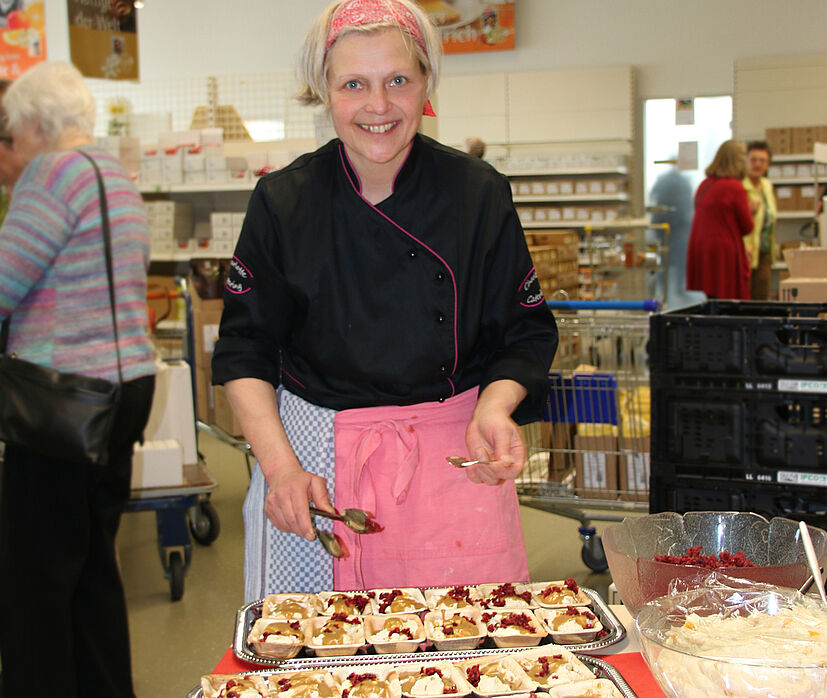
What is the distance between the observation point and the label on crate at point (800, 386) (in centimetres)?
234

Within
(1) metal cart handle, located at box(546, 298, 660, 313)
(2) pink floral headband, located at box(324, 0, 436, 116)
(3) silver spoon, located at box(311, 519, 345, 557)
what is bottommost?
(3) silver spoon, located at box(311, 519, 345, 557)

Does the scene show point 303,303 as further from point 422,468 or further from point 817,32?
point 817,32

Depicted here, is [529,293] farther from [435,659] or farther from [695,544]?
[435,659]

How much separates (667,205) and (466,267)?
1022cm

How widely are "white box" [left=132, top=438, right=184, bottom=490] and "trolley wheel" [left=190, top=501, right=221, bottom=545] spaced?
2.37 ft

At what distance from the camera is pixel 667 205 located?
11180 millimetres

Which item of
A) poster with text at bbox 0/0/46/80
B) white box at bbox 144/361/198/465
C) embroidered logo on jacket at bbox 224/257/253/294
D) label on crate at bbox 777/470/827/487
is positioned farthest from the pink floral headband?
poster with text at bbox 0/0/46/80

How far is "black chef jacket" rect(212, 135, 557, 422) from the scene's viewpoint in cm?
156

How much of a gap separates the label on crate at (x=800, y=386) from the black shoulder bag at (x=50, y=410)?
5.73 feet

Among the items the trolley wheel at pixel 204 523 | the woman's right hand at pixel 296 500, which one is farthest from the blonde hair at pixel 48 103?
the trolley wheel at pixel 204 523

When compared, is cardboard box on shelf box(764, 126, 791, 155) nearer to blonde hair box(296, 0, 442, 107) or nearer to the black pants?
the black pants

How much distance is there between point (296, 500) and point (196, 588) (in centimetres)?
281

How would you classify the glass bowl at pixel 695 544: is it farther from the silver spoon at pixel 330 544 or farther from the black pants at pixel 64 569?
the black pants at pixel 64 569

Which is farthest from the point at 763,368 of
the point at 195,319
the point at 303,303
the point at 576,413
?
the point at 195,319
